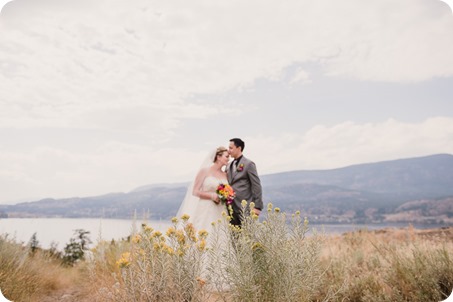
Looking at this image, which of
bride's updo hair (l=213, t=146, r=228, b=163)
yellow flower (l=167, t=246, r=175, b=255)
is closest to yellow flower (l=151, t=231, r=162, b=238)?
yellow flower (l=167, t=246, r=175, b=255)

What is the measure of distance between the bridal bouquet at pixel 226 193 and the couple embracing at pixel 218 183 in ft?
0.43

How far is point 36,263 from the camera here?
6.63m

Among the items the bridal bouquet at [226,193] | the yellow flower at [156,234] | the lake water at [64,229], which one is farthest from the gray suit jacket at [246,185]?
the yellow flower at [156,234]

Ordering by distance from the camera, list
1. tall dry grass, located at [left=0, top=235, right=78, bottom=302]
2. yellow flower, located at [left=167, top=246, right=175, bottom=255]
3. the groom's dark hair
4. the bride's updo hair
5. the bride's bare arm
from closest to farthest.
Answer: yellow flower, located at [left=167, top=246, right=175, bottom=255], tall dry grass, located at [left=0, top=235, right=78, bottom=302], the bride's bare arm, the groom's dark hair, the bride's updo hair

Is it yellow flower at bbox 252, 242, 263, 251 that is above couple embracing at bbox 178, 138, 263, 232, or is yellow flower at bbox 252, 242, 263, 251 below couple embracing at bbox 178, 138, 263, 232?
below

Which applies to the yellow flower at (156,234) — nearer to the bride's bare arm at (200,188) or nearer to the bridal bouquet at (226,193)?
the bridal bouquet at (226,193)

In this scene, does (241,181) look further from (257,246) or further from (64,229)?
(64,229)

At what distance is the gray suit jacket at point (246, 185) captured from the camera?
612 centimetres

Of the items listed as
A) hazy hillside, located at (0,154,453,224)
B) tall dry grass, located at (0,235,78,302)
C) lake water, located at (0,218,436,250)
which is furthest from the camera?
hazy hillside, located at (0,154,453,224)

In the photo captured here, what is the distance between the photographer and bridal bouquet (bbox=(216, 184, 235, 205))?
5.98 meters

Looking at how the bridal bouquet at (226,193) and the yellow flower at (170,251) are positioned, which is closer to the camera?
the yellow flower at (170,251)

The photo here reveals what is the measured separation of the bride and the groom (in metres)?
0.19

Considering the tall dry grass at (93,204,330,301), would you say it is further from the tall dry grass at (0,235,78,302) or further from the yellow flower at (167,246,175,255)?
the tall dry grass at (0,235,78,302)

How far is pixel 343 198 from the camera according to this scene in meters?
71.6
